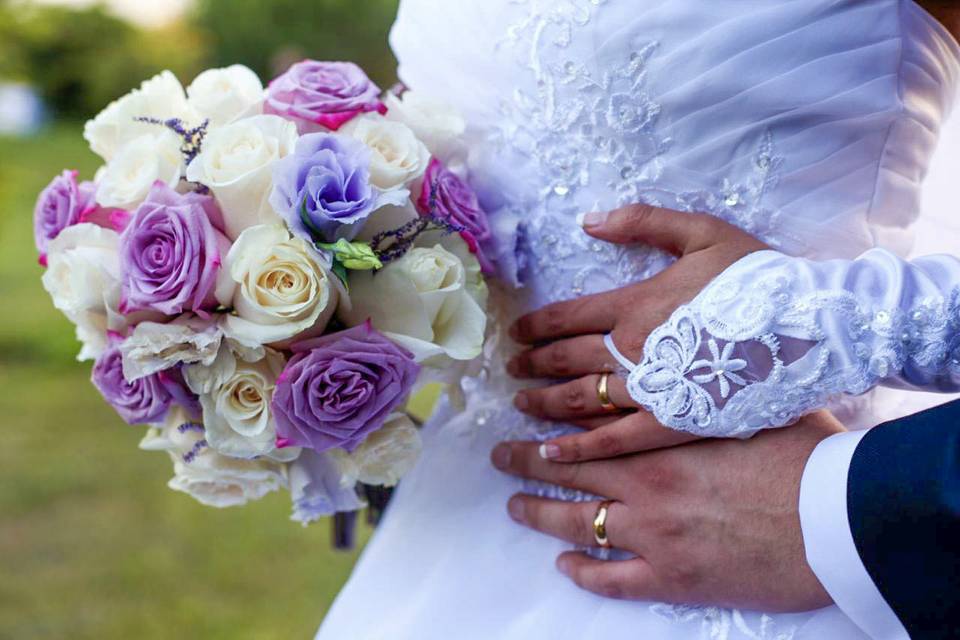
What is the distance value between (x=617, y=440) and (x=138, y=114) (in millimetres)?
757

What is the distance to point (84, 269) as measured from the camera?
1.17m

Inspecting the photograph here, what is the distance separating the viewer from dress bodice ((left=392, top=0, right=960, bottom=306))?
1121mm

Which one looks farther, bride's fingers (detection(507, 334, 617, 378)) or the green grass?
the green grass

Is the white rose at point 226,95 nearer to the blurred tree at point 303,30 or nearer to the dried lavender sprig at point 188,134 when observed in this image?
the dried lavender sprig at point 188,134

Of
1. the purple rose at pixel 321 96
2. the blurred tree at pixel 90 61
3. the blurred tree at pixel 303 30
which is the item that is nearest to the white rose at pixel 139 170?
the purple rose at pixel 321 96

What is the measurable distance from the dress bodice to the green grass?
3.13 meters

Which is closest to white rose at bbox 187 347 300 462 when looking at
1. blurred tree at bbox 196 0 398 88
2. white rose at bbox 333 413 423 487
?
white rose at bbox 333 413 423 487

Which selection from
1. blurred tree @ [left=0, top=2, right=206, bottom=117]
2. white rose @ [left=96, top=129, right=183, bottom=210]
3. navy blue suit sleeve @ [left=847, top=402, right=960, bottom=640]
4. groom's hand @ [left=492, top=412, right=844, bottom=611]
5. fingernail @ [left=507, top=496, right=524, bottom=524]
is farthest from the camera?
blurred tree @ [left=0, top=2, right=206, bottom=117]

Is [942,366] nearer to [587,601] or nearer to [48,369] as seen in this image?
[587,601]

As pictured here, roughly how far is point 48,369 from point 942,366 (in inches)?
277

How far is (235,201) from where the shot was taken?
1145mm

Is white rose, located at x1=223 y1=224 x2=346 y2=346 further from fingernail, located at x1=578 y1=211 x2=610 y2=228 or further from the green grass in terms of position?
the green grass

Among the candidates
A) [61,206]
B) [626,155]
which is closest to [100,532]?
[61,206]

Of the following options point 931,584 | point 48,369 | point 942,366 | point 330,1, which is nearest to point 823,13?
point 942,366
